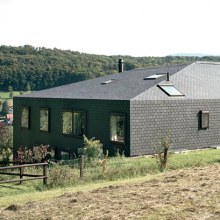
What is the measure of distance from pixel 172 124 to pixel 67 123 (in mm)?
6965

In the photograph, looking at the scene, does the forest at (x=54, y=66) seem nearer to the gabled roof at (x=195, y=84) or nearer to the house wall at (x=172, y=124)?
the gabled roof at (x=195, y=84)

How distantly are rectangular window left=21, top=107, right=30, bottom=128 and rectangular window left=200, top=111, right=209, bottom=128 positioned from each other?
12.8 meters

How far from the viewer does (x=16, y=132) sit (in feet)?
111

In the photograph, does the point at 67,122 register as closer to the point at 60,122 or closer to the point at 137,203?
the point at 60,122

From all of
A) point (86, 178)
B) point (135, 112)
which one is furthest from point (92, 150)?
point (86, 178)

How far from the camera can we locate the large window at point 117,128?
23297mm

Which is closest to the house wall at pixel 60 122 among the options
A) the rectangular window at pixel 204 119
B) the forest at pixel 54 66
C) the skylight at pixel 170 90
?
the skylight at pixel 170 90

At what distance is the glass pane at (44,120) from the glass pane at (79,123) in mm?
3398

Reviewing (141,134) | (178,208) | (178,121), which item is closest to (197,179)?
(178,208)

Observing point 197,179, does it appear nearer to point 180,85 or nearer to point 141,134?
point 141,134

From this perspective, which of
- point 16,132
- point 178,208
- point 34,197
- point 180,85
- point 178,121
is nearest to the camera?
point 178,208

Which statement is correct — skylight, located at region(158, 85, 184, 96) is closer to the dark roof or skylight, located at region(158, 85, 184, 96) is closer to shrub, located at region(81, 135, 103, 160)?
the dark roof

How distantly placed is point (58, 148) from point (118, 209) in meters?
17.7

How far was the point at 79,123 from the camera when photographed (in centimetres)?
2667
